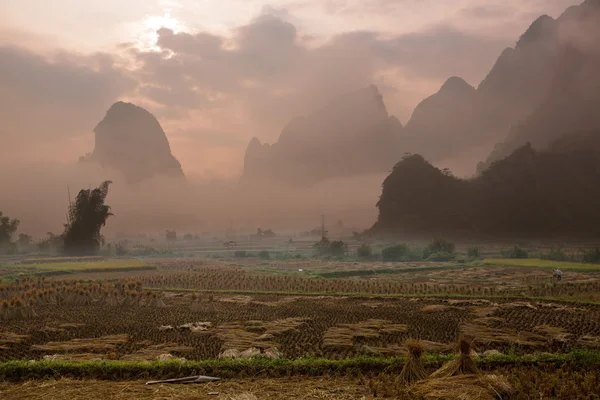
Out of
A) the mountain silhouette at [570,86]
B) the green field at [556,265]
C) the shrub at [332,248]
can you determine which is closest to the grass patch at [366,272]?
the green field at [556,265]

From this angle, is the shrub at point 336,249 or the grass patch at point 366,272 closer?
the grass patch at point 366,272

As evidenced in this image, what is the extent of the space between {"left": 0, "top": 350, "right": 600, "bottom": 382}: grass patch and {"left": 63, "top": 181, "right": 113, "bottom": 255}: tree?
6284cm

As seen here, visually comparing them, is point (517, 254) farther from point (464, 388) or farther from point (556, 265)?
point (464, 388)

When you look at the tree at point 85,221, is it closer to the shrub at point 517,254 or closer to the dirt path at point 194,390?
the shrub at point 517,254

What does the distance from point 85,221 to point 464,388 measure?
70.1m

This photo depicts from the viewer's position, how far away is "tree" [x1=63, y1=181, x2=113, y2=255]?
6825cm

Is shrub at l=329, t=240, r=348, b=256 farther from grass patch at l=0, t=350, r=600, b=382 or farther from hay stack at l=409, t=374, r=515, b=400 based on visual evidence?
hay stack at l=409, t=374, r=515, b=400

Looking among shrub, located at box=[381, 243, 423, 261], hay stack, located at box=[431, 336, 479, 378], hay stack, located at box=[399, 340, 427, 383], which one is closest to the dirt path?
hay stack, located at box=[399, 340, 427, 383]

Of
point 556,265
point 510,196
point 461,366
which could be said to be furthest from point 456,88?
point 461,366

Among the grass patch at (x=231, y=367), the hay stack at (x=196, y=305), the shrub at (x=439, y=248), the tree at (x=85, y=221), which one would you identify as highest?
the tree at (x=85, y=221)

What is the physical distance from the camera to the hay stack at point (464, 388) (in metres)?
7.75

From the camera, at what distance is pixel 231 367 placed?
33.4 ft

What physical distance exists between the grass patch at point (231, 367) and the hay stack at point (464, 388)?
1634 millimetres

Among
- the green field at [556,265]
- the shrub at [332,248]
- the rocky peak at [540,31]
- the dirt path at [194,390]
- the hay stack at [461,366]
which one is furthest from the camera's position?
the rocky peak at [540,31]
